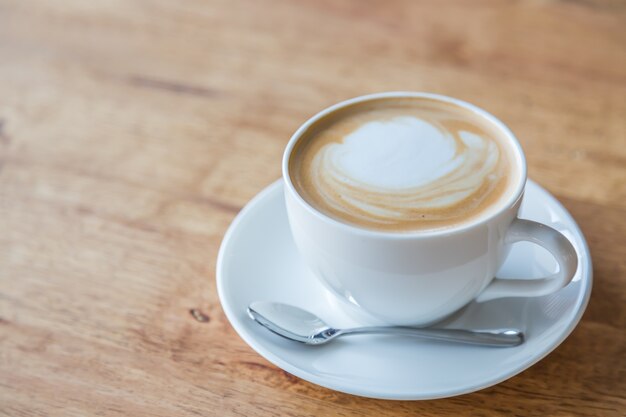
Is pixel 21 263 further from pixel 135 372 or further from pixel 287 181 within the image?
pixel 287 181

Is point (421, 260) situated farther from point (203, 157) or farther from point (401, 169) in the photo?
point (203, 157)

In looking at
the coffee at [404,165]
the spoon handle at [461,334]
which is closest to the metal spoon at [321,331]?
the spoon handle at [461,334]

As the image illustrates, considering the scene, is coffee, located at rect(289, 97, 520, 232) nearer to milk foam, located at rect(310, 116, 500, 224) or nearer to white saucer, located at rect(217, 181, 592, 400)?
milk foam, located at rect(310, 116, 500, 224)

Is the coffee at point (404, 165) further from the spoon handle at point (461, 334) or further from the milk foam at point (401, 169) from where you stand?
the spoon handle at point (461, 334)

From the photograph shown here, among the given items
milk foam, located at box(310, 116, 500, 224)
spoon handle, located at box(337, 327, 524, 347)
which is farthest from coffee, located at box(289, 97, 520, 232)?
spoon handle, located at box(337, 327, 524, 347)

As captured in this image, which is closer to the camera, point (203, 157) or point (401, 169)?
point (401, 169)

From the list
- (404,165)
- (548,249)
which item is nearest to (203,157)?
(404,165)
